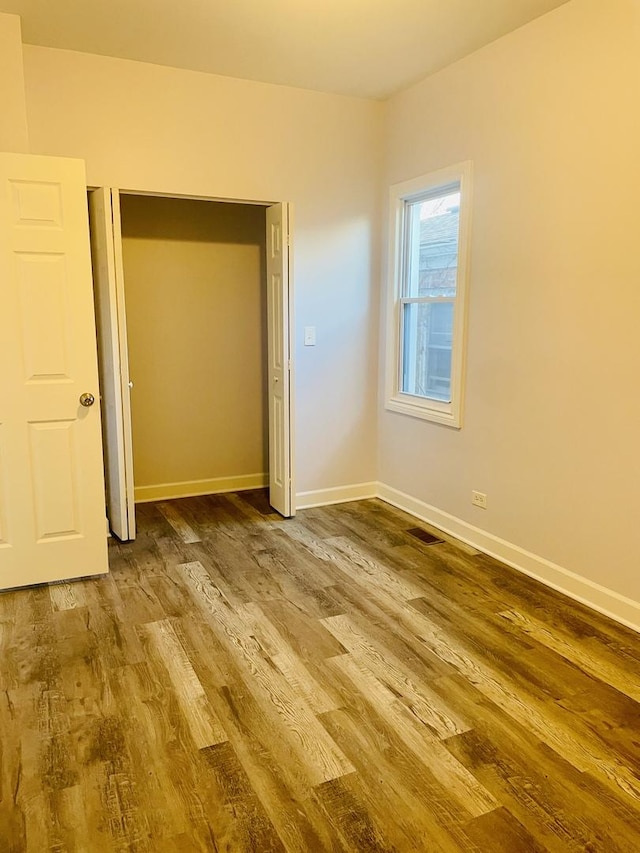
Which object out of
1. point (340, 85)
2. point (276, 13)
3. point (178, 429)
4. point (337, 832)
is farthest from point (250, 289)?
point (337, 832)

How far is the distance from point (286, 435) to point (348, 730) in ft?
7.64

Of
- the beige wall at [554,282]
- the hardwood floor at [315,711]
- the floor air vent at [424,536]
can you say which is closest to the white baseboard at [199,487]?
the hardwood floor at [315,711]

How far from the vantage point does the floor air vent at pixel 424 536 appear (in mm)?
3891

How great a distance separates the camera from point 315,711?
229cm

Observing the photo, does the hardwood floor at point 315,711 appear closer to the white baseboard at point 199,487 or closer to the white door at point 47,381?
the white door at point 47,381

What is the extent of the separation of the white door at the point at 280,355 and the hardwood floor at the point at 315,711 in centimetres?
83

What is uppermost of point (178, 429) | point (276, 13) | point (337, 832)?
point (276, 13)

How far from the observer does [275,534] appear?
406 cm

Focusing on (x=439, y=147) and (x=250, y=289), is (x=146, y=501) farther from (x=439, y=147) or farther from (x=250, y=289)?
(x=439, y=147)

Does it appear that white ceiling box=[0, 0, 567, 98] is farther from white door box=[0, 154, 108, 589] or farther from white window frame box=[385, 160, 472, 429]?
white door box=[0, 154, 108, 589]

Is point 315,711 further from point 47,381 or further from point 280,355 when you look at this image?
point 280,355

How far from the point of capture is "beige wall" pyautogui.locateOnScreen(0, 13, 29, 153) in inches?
122

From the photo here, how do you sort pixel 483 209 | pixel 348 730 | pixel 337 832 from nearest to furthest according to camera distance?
1. pixel 337 832
2. pixel 348 730
3. pixel 483 209

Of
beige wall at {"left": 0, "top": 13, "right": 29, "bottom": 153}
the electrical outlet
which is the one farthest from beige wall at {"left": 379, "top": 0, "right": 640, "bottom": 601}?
beige wall at {"left": 0, "top": 13, "right": 29, "bottom": 153}
